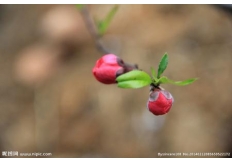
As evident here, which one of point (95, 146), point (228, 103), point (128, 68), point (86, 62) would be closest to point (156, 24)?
point (86, 62)


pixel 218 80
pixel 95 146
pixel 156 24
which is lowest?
pixel 95 146

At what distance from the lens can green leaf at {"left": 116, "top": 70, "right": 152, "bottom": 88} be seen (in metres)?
0.68

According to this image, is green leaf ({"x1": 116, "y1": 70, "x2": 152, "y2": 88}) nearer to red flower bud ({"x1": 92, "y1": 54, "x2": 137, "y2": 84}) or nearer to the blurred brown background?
red flower bud ({"x1": 92, "y1": 54, "x2": 137, "y2": 84})

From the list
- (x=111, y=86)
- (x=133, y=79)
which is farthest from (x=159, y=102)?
(x=111, y=86)

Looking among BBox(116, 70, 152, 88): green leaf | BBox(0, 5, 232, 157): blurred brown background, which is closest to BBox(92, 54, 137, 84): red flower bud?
BBox(116, 70, 152, 88): green leaf

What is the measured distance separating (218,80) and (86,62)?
0.51 m

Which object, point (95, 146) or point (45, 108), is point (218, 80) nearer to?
point (95, 146)

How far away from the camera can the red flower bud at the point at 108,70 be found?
69cm

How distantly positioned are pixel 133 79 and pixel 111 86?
33.4 inches

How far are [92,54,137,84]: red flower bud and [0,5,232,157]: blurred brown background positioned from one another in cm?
72

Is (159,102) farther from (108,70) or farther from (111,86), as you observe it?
(111,86)

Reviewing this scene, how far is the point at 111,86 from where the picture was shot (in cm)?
153

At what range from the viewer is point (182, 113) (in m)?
1.44
